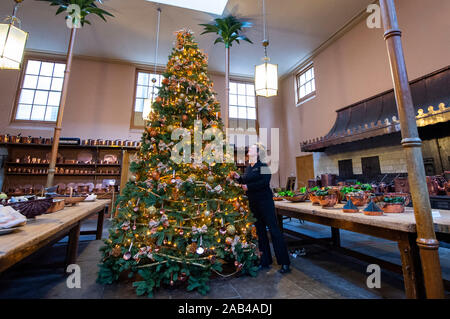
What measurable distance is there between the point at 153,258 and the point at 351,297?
161cm

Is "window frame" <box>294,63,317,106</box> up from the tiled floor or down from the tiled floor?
up

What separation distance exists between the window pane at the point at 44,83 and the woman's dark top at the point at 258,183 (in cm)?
802

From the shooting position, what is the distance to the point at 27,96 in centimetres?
634

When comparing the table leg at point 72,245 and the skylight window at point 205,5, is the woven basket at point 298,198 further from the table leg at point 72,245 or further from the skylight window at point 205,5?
the skylight window at point 205,5

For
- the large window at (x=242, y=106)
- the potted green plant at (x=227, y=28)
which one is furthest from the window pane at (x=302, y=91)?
the potted green plant at (x=227, y=28)

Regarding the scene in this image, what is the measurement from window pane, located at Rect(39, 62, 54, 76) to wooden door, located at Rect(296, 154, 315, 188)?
9147 mm

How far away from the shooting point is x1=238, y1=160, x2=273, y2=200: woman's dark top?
207 cm

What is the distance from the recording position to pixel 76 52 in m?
6.61

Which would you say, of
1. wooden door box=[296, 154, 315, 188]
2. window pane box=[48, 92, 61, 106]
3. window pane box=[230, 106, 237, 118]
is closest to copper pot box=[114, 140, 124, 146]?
window pane box=[48, 92, 61, 106]

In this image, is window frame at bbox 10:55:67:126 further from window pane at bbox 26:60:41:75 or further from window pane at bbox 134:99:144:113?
window pane at bbox 134:99:144:113

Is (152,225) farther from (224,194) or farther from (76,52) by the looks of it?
(76,52)

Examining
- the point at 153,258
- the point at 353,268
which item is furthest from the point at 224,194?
the point at 353,268

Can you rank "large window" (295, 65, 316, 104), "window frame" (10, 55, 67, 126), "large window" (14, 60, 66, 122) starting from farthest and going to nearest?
"large window" (295, 65, 316, 104) < "large window" (14, 60, 66, 122) < "window frame" (10, 55, 67, 126)

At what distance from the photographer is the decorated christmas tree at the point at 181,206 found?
1705 mm
